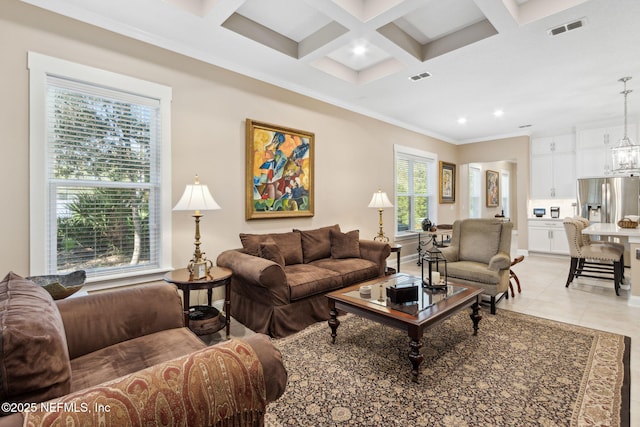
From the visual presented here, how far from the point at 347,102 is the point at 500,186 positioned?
7302 mm

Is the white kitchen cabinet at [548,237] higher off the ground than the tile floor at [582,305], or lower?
higher

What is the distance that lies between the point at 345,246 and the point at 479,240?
1.67 m

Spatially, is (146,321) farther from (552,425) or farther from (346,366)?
(552,425)

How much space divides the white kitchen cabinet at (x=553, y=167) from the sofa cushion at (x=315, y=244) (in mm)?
5656

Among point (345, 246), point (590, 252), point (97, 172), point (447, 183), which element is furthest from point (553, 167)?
point (97, 172)

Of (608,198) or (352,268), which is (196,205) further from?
(608,198)

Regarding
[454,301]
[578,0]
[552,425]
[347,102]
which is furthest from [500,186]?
[552,425]

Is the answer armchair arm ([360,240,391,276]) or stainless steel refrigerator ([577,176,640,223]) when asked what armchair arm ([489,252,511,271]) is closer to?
armchair arm ([360,240,391,276])

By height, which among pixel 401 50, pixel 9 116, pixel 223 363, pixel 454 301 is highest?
pixel 401 50

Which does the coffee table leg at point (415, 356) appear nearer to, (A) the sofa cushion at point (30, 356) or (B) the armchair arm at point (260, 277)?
(B) the armchair arm at point (260, 277)

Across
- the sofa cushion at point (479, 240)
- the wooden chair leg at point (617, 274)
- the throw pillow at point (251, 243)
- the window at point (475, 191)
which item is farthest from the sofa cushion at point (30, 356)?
the window at point (475, 191)

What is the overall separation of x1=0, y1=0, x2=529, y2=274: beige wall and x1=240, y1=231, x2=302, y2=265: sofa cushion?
0.91 feet

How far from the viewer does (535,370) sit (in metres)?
2.23

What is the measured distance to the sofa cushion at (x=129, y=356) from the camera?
139 cm
